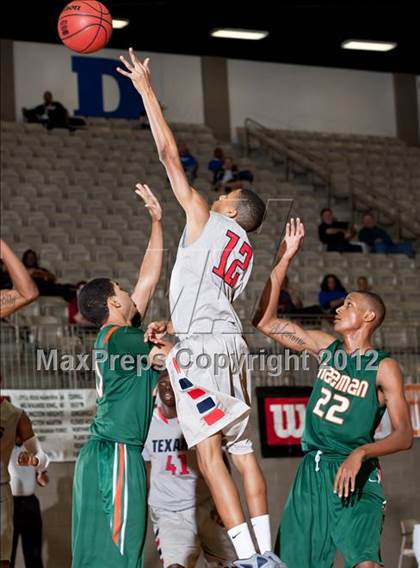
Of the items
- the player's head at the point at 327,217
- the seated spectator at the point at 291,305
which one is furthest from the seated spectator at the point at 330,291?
the player's head at the point at 327,217

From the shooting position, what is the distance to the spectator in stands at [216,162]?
1928 cm

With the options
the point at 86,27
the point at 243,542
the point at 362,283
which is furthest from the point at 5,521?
the point at 362,283

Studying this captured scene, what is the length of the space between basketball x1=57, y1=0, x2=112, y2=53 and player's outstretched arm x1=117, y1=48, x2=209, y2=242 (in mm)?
1227

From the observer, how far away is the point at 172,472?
894 cm

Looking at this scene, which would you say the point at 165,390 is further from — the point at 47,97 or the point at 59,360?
the point at 47,97

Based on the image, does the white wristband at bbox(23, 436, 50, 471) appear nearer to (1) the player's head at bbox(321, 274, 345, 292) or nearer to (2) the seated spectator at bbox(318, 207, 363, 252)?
(1) the player's head at bbox(321, 274, 345, 292)

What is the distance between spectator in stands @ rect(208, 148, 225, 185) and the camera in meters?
19.3

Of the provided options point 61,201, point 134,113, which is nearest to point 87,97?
point 134,113

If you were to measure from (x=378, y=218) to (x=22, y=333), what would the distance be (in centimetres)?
975

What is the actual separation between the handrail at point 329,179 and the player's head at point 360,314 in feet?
39.7

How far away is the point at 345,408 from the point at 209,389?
1.11 metres

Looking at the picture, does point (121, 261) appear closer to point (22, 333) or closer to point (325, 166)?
point (22, 333)

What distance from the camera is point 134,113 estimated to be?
2172cm

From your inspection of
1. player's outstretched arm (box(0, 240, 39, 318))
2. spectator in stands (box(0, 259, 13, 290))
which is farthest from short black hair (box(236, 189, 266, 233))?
spectator in stands (box(0, 259, 13, 290))
